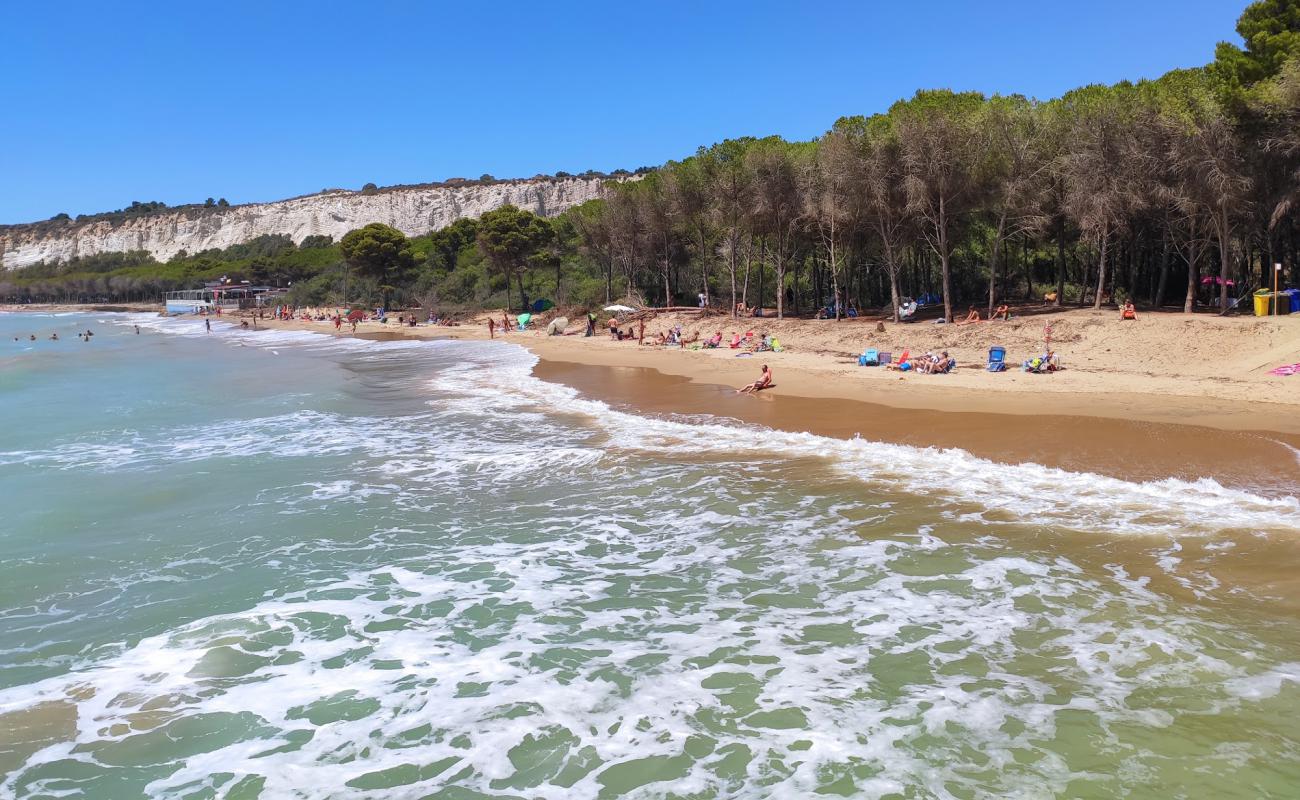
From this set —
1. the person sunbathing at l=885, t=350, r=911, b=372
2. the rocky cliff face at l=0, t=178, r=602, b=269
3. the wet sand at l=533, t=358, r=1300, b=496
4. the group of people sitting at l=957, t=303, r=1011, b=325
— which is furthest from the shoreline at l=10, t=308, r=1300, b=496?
the rocky cliff face at l=0, t=178, r=602, b=269

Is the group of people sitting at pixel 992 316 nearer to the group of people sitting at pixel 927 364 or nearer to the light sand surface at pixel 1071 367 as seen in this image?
the light sand surface at pixel 1071 367

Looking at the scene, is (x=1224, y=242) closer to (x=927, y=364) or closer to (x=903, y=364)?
(x=927, y=364)

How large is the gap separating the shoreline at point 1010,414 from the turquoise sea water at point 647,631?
94cm

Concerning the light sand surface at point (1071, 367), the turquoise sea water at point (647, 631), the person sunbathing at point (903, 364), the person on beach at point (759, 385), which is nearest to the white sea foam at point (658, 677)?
the turquoise sea water at point (647, 631)

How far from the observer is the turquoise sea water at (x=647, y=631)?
4.36 meters

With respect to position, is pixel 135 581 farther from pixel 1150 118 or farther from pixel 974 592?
pixel 1150 118

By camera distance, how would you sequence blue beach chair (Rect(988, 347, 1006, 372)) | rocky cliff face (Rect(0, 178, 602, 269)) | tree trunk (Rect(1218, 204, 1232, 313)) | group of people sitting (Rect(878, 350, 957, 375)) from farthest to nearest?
rocky cliff face (Rect(0, 178, 602, 269)) → tree trunk (Rect(1218, 204, 1232, 313)) → group of people sitting (Rect(878, 350, 957, 375)) → blue beach chair (Rect(988, 347, 1006, 372))

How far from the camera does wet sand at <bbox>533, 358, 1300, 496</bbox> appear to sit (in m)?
9.59

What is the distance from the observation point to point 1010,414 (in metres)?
13.7

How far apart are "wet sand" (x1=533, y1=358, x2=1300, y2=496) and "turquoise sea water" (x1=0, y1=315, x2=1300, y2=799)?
70 cm

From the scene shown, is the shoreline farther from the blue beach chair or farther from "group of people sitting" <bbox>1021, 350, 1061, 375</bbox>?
the blue beach chair

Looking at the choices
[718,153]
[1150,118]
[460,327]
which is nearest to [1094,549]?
[1150,118]

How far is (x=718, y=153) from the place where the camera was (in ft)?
113

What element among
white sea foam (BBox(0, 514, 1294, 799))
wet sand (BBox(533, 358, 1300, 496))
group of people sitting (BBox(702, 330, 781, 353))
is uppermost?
group of people sitting (BBox(702, 330, 781, 353))
